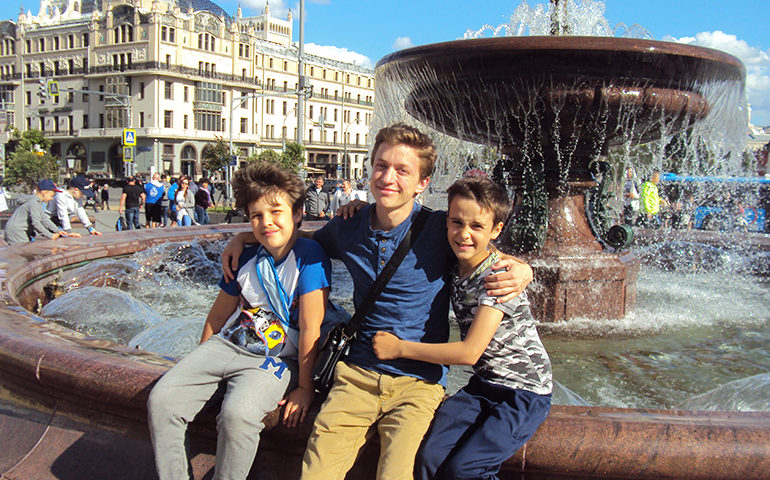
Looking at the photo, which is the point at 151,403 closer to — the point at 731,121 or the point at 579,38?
the point at 579,38

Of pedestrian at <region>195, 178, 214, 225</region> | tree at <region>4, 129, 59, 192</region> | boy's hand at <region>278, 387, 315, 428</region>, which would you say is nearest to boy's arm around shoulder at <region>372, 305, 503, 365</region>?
boy's hand at <region>278, 387, 315, 428</region>

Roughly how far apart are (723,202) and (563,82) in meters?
18.1

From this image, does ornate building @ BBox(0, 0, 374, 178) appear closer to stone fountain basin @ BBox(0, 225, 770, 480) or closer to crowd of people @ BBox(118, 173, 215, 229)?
crowd of people @ BBox(118, 173, 215, 229)

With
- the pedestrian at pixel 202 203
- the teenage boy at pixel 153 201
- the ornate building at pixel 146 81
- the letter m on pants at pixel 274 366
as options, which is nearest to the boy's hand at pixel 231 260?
the letter m on pants at pixel 274 366

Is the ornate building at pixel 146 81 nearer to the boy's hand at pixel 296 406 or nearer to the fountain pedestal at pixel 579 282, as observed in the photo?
the fountain pedestal at pixel 579 282

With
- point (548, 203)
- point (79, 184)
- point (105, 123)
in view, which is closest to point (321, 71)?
point (105, 123)

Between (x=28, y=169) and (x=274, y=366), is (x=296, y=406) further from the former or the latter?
(x=28, y=169)

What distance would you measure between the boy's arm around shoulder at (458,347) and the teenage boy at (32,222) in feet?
22.2

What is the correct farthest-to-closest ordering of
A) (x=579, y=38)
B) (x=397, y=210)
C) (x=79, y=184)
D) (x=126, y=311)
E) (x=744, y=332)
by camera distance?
(x=79, y=184)
(x=744, y=332)
(x=126, y=311)
(x=579, y=38)
(x=397, y=210)

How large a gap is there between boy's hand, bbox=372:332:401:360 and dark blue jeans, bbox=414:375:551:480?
257 millimetres

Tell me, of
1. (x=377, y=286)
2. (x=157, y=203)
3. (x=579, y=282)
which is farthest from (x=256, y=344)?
(x=157, y=203)

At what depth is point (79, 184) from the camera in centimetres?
1088

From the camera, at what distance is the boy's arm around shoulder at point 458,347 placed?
208 centimetres

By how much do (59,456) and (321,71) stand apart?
8429 centimetres
